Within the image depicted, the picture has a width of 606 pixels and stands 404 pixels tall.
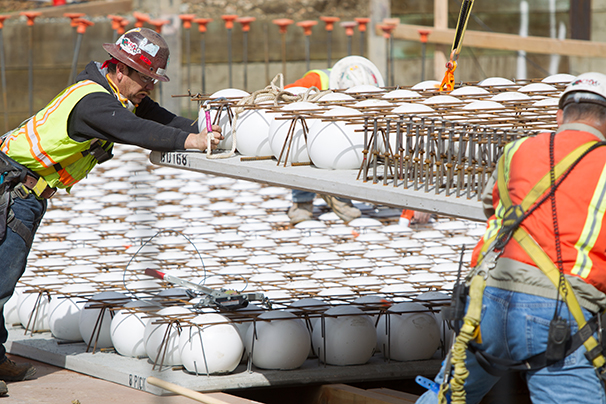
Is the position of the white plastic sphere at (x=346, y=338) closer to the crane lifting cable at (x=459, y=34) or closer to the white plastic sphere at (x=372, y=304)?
the white plastic sphere at (x=372, y=304)

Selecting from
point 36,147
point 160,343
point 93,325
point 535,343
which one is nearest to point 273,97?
point 36,147

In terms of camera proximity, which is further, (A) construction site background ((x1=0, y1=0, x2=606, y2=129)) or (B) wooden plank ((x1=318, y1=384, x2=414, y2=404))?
(A) construction site background ((x1=0, y1=0, x2=606, y2=129))

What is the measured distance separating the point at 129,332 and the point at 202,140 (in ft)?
4.88

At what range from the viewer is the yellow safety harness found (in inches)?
125

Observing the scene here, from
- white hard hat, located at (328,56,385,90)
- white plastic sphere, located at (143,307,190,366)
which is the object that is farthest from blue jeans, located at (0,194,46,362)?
white hard hat, located at (328,56,385,90)

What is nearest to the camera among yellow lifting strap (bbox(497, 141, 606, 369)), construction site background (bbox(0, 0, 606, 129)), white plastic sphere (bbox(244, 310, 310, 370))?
yellow lifting strap (bbox(497, 141, 606, 369))

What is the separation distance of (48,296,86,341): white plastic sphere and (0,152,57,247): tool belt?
1091 millimetres

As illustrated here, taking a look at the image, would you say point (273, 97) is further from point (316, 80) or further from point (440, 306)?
point (316, 80)

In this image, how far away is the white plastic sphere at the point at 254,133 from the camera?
4.80 metres

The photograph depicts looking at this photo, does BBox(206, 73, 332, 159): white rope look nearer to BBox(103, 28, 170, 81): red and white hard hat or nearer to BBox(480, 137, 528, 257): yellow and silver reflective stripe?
BBox(103, 28, 170, 81): red and white hard hat

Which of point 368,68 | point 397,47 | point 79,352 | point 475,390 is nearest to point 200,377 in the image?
point 79,352

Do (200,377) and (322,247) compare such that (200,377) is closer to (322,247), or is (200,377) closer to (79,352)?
(79,352)

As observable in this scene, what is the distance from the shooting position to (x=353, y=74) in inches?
304

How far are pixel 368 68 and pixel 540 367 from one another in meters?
5.02
